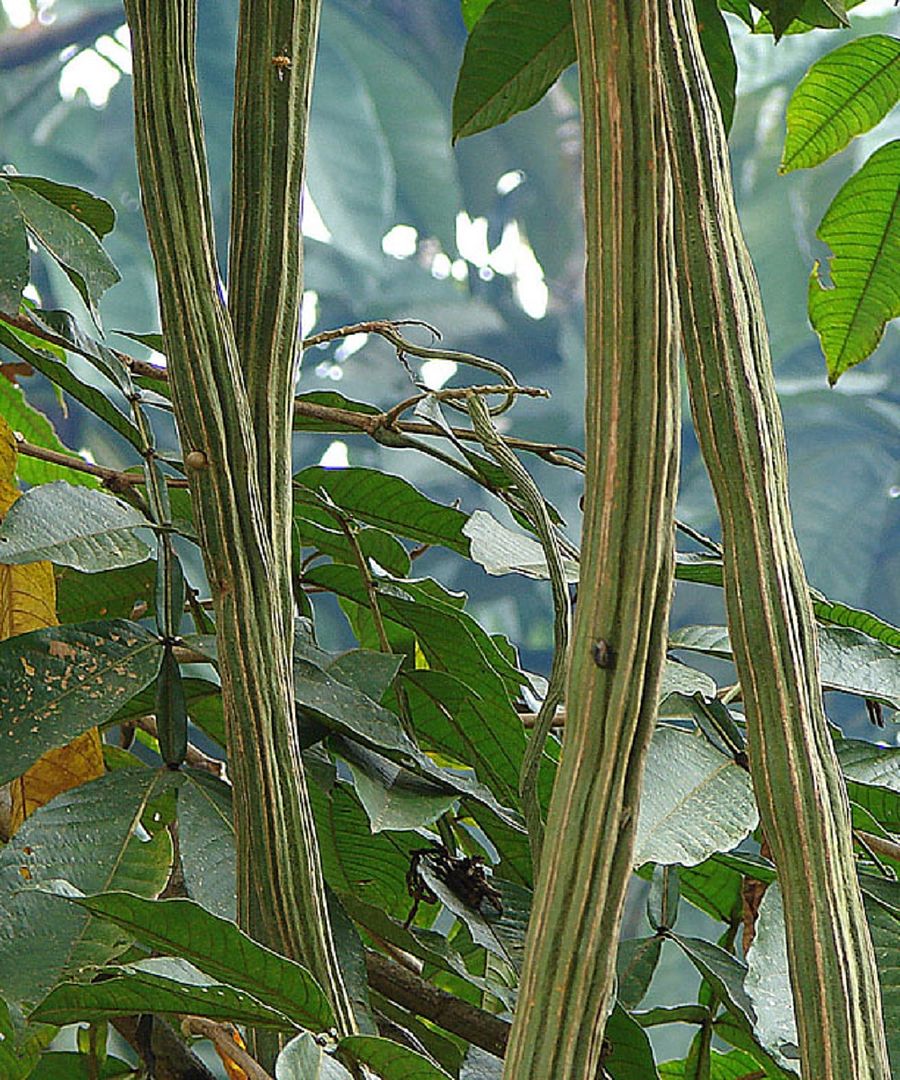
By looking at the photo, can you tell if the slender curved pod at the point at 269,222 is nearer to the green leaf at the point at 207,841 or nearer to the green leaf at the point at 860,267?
the green leaf at the point at 207,841

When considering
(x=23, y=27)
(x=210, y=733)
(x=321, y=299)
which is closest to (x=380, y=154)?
(x=321, y=299)

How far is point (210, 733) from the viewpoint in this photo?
38cm

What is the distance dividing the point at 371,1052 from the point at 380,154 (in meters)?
4.40

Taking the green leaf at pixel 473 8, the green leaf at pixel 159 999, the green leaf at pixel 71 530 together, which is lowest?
the green leaf at pixel 159 999

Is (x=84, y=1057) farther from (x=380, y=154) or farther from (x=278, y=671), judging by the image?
(x=380, y=154)

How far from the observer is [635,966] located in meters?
0.35

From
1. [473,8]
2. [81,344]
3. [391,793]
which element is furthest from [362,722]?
[473,8]

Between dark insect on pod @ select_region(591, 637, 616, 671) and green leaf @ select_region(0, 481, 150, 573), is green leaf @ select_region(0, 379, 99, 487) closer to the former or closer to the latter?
green leaf @ select_region(0, 481, 150, 573)

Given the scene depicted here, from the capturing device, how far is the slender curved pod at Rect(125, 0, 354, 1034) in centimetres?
21

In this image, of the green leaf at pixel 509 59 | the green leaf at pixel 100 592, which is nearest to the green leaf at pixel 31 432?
the green leaf at pixel 100 592

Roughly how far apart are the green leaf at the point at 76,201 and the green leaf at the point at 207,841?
0.18 m

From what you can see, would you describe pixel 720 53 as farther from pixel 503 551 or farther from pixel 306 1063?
pixel 306 1063

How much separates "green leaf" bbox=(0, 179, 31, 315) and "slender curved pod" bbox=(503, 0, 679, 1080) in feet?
0.56

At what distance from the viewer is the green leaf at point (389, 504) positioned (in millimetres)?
431
